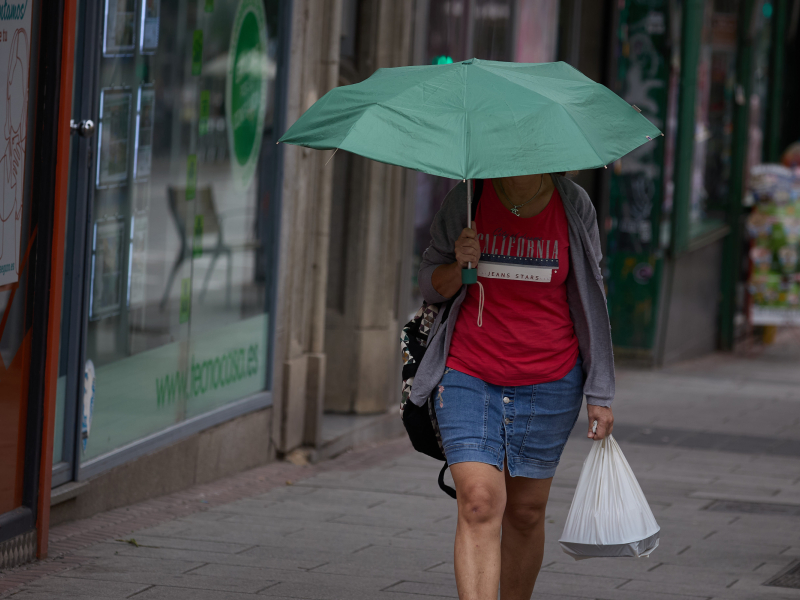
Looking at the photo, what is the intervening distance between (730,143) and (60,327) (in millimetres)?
10930

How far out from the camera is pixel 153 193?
232 inches

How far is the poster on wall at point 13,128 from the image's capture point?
441 cm

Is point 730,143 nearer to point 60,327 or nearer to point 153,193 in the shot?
point 153,193

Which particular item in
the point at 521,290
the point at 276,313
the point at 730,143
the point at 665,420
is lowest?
the point at 665,420

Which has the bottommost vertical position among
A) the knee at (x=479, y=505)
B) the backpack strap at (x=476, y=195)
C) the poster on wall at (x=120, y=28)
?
the knee at (x=479, y=505)

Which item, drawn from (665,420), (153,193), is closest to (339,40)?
(153,193)

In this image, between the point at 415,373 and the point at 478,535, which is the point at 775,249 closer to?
the point at 415,373

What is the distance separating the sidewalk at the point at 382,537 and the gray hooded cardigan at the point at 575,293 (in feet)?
3.92

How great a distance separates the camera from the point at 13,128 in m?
4.50

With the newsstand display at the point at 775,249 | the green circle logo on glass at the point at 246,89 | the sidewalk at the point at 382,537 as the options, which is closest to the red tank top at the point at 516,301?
the sidewalk at the point at 382,537

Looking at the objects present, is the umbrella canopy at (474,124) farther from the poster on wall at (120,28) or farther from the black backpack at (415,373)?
the poster on wall at (120,28)

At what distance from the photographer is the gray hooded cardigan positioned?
3.79m

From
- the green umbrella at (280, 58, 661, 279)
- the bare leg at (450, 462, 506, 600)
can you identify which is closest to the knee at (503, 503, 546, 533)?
the bare leg at (450, 462, 506, 600)

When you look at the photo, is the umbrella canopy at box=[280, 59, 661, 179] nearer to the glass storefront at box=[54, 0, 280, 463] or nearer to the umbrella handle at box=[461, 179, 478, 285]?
the umbrella handle at box=[461, 179, 478, 285]
